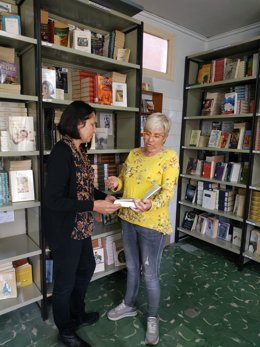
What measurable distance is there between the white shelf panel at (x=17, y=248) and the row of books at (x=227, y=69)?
8.57 ft

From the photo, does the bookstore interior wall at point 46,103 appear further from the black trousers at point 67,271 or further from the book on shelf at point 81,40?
the black trousers at point 67,271

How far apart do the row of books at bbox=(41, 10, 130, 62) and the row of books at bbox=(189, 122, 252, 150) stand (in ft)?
4.72

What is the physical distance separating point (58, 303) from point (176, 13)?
9.68 ft

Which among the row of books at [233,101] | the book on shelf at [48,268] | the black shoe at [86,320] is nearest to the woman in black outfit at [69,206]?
the black shoe at [86,320]

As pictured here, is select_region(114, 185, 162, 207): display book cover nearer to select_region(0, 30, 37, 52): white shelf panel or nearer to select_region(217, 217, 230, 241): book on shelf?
select_region(0, 30, 37, 52): white shelf panel

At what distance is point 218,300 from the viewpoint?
2346 millimetres

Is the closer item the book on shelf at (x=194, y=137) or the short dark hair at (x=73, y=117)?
the short dark hair at (x=73, y=117)

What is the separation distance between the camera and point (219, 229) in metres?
3.25

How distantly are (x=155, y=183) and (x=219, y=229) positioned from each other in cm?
187

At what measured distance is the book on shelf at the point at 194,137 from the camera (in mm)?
3350

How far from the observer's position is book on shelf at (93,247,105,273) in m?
2.43

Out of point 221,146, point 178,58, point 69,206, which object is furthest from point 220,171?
point 69,206

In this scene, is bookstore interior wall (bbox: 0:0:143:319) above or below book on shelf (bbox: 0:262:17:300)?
above

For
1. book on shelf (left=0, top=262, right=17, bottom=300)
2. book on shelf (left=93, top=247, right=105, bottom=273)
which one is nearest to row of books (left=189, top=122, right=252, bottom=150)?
book on shelf (left=93, top=247, right=105, bottom=273)
